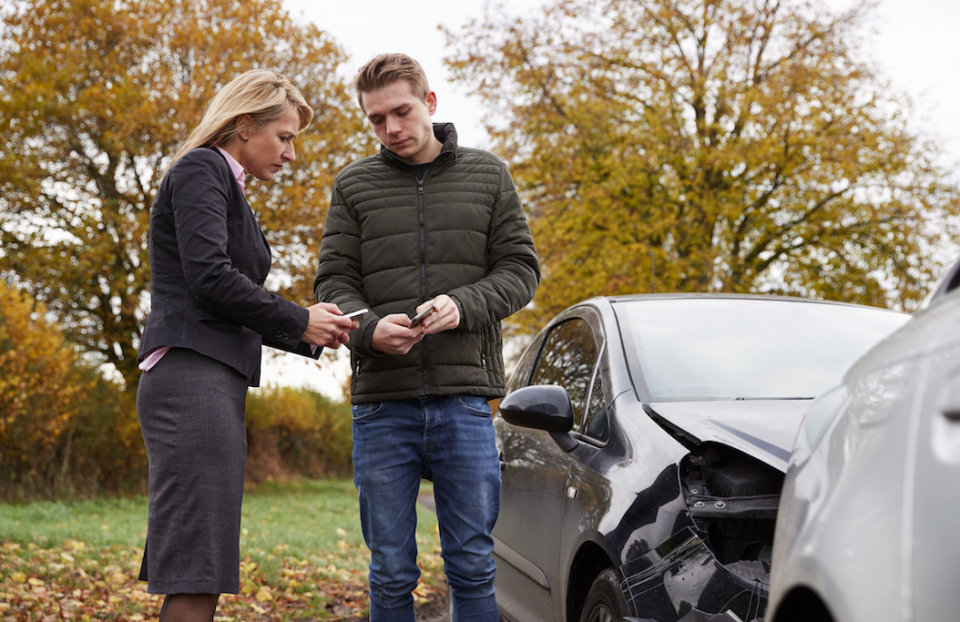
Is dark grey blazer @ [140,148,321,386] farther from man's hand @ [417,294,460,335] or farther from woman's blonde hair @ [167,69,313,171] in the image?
man's hand @ [417,294,460,335]

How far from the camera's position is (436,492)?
3076 mm

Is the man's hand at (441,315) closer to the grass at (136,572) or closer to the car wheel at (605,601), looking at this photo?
the car wheel at (605,601)

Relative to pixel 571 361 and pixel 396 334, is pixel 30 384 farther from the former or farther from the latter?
pixel 396 334

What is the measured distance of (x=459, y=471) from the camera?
9.89 feet

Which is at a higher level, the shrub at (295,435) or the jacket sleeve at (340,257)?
the jacket sleeve at (340,257)

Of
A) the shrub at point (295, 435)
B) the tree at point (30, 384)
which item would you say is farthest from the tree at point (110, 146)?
the shrub at point (295, 435)

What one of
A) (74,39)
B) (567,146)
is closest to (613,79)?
(567,146)

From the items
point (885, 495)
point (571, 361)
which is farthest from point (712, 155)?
point (885, 495)

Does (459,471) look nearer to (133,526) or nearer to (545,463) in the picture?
(545,463)

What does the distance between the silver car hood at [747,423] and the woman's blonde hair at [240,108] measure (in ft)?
4.96

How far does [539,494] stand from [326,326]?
1123 mm

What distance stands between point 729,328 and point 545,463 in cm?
85

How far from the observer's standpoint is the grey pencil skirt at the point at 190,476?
8.20 feet

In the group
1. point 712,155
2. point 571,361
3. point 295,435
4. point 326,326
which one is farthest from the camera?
point 295,435
